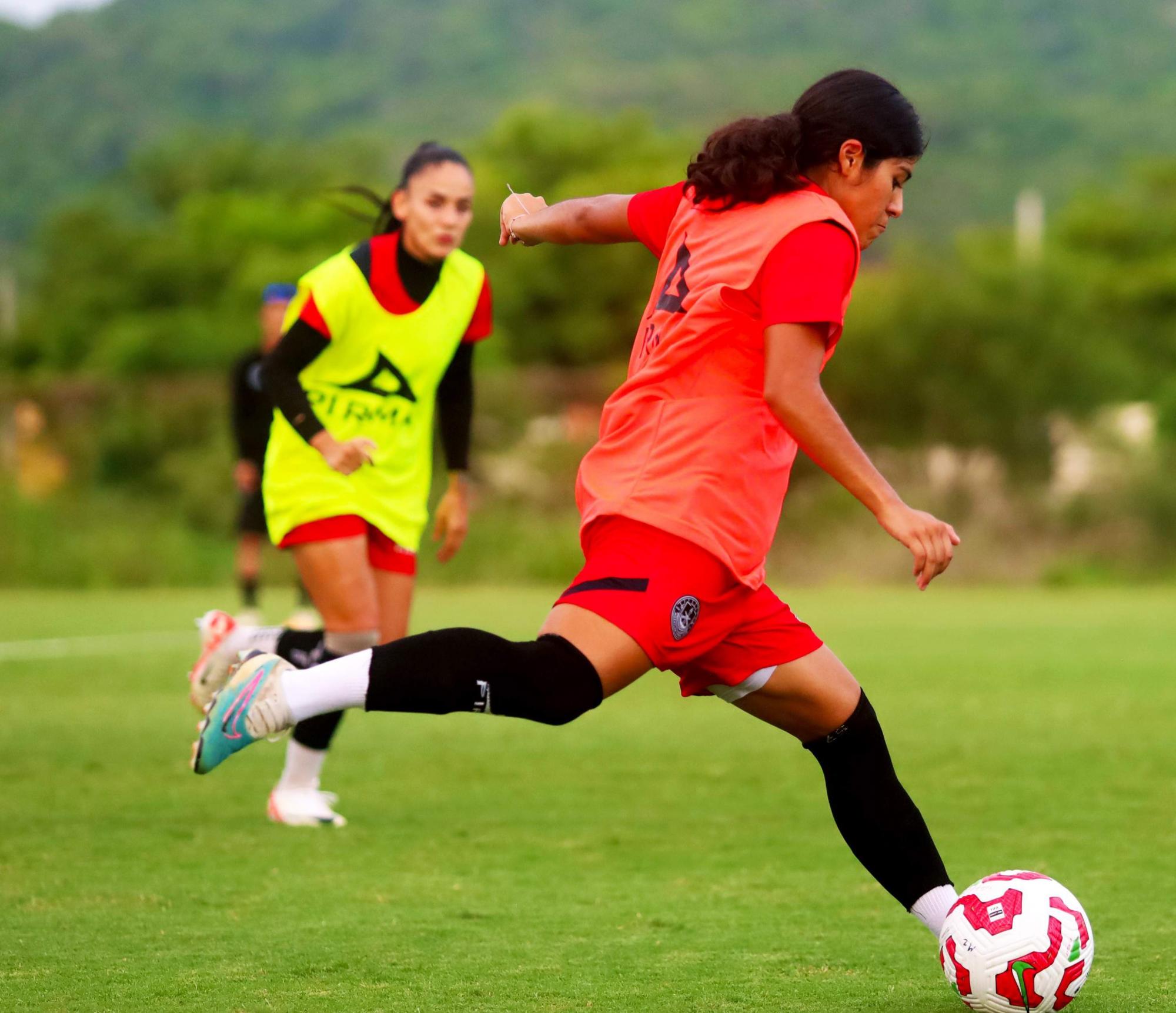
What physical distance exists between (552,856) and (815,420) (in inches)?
92.7

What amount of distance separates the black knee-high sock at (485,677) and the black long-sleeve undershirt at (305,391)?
6.47 feet

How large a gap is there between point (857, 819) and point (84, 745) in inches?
193

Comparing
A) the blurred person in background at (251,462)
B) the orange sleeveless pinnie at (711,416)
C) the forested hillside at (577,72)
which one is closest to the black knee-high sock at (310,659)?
the orange sleeveless pinnie at (711,416)

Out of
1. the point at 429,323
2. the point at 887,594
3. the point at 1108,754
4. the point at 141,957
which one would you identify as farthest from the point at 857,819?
the point at 887,594

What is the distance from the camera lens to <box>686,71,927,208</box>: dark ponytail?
146 inches

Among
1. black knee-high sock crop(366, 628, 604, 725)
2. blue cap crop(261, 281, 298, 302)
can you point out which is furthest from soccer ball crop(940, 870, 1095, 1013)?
blue cap crop(261, 281, 298, 302)

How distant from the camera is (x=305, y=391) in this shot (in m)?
5.82

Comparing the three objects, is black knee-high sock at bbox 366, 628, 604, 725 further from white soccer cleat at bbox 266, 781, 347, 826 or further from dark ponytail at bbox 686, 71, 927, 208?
white soccer cleat at bbox 266, 781, 347, 826

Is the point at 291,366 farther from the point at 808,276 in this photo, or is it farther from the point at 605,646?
the point at 808,276

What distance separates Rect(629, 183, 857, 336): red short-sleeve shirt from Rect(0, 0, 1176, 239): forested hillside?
11596 centimetres

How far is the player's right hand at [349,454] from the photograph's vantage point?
16.8ft

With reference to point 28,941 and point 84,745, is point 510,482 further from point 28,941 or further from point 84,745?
point 28,941

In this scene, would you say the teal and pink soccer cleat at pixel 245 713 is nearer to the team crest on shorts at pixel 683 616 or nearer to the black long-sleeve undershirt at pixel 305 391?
the team crest on shorts at pixel 683 616

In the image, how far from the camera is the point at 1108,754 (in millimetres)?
7789
